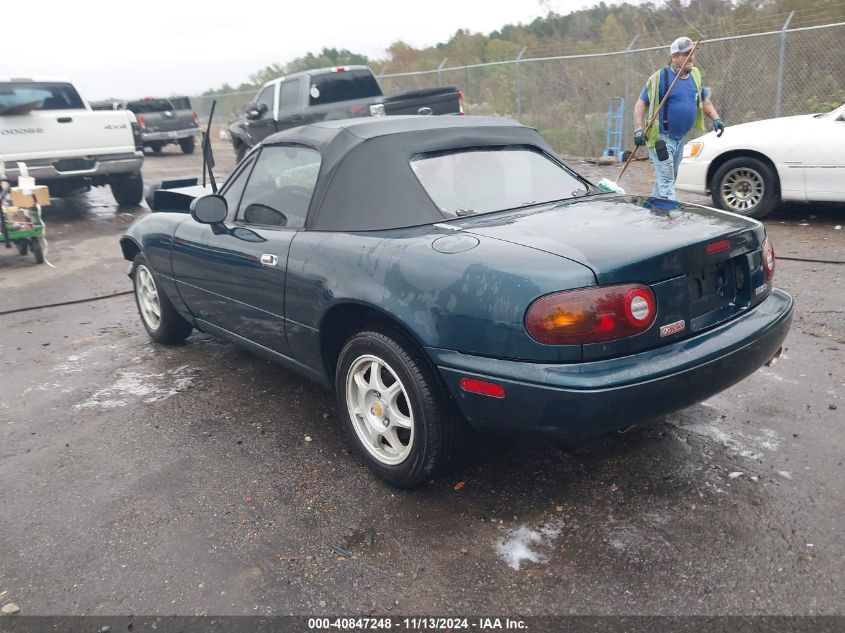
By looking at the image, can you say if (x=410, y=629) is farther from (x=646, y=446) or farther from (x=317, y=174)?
(x=317, y=174)

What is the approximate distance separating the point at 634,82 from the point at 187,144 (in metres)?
13.4

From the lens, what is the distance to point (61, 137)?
9820mm

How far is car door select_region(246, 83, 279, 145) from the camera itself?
12.7 metres

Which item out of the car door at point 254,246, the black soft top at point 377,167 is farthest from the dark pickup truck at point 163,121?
the black soft top at point 377,167

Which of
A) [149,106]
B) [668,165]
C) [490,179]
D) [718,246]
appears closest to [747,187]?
[668,165]

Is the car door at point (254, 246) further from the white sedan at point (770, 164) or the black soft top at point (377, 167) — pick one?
the white sedan at point (770, 164)

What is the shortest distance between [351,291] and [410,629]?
1.36 meters

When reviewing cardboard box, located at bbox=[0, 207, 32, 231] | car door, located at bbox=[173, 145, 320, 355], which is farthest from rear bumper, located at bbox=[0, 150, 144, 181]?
car door, located at bbox=[173, 145, 320, 355]

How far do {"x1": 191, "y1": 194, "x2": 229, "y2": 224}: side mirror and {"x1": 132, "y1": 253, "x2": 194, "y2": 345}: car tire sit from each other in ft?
3.78

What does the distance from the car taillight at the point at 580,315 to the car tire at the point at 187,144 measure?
20.6m

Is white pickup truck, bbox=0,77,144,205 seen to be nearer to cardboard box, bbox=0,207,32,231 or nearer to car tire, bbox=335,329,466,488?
cardboard box, bbox=0,207,32,231

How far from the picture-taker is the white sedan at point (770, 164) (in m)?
7.02

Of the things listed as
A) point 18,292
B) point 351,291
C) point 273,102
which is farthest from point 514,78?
point 351,291

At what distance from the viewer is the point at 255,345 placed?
3918 mm
